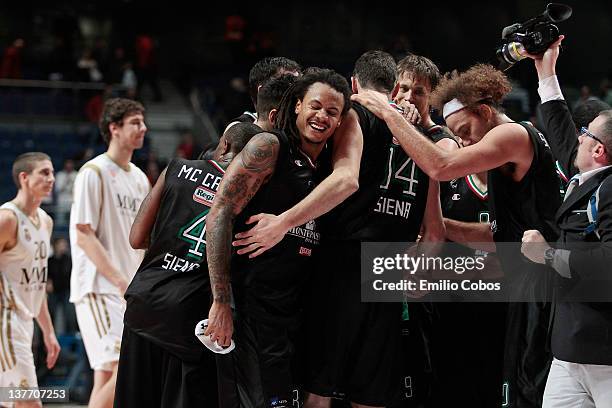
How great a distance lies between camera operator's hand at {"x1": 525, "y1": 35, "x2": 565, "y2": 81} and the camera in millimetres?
4691

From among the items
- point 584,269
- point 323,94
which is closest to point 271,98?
point 323,94

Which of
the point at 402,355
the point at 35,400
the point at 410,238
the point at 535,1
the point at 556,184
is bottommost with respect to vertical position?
the point at 35,400

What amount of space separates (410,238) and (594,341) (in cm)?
127

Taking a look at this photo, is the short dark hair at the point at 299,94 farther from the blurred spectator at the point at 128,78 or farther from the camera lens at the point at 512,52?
the blurred spectator at the point at 128,78

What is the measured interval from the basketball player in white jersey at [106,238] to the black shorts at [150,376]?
4.88 feet

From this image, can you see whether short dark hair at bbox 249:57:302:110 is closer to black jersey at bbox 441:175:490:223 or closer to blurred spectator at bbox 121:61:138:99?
black jersey at bbox 441:175:490:223

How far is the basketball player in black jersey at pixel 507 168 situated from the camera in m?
4.58

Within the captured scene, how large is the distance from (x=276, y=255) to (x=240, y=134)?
70 centimetres

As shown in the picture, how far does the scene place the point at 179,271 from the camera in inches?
187

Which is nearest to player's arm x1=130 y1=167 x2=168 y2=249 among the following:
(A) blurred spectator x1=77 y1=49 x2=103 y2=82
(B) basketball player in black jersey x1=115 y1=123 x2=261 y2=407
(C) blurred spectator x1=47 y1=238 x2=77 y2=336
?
(B) basketball player in black jersey x1=115 y1=123 x2=261 y2=407

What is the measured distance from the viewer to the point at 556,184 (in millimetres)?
4914

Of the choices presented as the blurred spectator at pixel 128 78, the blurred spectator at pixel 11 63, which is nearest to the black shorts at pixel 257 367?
the blurred spectator at pixel 128 78

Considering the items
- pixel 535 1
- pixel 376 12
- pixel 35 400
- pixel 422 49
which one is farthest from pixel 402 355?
pixel 376 12

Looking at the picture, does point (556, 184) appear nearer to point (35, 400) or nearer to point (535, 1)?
point (35, 400)
